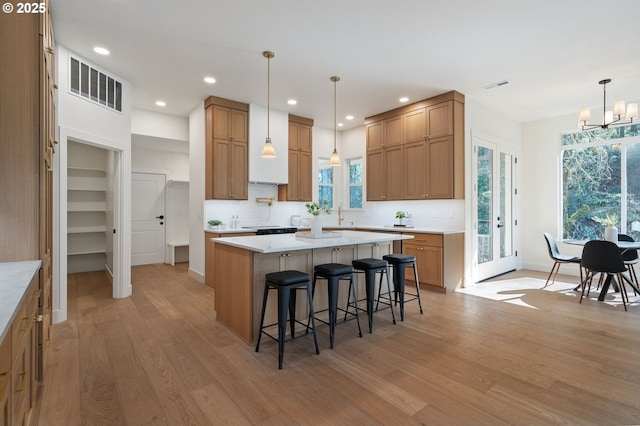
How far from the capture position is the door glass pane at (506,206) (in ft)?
19.2

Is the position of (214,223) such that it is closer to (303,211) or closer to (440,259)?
(303,211)

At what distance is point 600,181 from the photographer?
5641 millimetres

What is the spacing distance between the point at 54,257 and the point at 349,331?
3268 mm

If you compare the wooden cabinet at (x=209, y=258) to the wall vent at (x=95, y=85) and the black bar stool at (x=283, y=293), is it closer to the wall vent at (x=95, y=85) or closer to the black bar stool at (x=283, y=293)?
the wall vent at (x=95, y=85)

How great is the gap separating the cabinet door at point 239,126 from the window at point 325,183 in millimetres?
2071

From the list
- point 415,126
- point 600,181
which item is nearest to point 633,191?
point 600,181

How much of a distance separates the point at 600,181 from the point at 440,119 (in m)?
3.29

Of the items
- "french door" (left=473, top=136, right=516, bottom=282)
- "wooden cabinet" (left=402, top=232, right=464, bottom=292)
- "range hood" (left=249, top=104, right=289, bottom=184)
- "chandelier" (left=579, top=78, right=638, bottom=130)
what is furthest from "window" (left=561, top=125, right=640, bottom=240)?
"range hood" (left=249, top=104, right=289, bottom=184)

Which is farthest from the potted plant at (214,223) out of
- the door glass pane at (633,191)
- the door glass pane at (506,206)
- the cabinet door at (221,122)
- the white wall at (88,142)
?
the door glass pane at (633,191)

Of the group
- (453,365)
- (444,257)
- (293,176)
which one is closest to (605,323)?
(444,257)

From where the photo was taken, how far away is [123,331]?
321cm

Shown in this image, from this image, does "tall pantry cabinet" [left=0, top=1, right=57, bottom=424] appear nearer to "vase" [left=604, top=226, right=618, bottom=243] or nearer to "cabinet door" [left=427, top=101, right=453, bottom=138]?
"cabinet door" [left=427, top=101, right=453, bottom=138]

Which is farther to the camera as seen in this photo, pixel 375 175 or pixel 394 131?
pixel 375 175

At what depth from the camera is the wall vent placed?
12.2 feet
